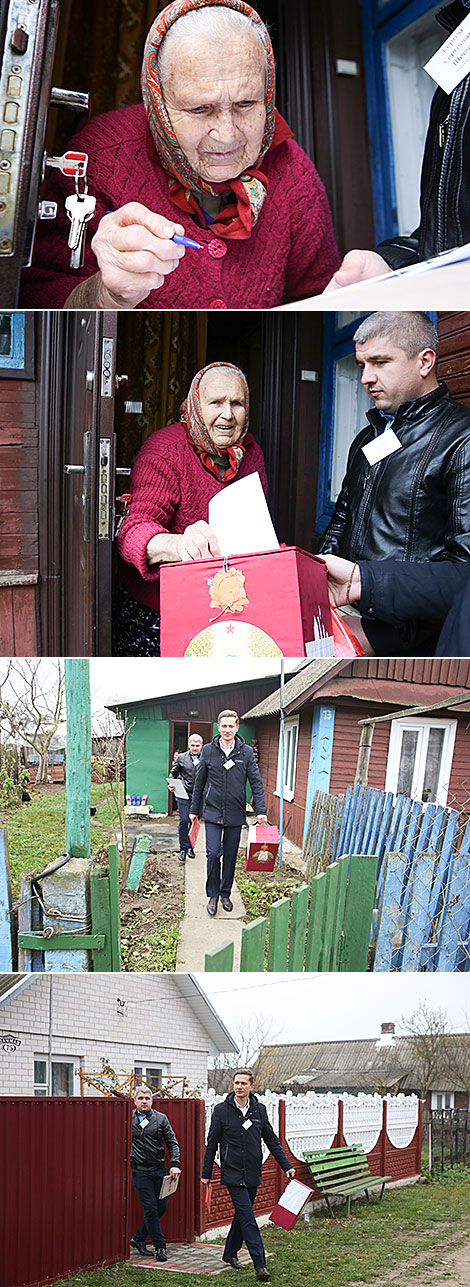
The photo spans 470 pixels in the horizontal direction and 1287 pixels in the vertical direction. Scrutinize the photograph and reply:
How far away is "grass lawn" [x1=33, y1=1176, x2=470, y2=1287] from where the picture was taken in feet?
9.33

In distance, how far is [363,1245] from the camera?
3.02 meters

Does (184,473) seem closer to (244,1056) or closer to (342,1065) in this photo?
(244,1056)

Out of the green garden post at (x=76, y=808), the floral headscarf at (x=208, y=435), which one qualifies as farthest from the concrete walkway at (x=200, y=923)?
the floral headscarf at (x=208, y=435)

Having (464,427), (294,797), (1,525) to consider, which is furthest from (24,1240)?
(464,427)

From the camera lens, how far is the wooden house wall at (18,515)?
2773mm

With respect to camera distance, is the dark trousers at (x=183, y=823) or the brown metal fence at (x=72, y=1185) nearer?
the dark trousers at (x=183, y=823)

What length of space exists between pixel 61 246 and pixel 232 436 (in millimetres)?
714

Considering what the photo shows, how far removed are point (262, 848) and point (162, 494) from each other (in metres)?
0.96

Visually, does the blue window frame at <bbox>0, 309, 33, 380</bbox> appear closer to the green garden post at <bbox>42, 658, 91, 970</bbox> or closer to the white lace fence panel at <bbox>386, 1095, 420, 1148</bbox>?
the green garden post at <bbox>42, 658, 91, 970</bbox>

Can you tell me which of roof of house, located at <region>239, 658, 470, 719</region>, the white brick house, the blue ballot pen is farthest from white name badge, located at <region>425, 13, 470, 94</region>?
the white brick house

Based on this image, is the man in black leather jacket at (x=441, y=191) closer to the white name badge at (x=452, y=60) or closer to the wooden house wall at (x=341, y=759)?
the white name badge at (x=452, y=60)

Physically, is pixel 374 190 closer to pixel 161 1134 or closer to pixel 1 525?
pixel 1 525

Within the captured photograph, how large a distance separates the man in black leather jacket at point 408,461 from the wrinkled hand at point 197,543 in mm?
453

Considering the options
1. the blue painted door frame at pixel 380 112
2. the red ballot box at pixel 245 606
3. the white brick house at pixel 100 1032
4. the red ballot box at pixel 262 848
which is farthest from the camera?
the blue painted door frame at pixel 380 112
